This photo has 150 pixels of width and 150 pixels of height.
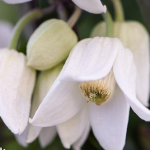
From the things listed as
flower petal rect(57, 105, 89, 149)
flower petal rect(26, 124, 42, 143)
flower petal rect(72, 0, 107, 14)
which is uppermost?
flower petal rect(72, 0, 107, 14)

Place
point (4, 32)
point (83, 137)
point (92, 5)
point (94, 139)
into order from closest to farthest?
point (92, 5)
point (83, 137)
point (94, 139)
point (4, 32)

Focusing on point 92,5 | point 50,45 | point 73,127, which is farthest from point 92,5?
point 73,127

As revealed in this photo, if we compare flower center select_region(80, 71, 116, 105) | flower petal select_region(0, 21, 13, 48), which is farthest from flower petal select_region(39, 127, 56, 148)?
flower petal select_region(0, 21, 13, 48)

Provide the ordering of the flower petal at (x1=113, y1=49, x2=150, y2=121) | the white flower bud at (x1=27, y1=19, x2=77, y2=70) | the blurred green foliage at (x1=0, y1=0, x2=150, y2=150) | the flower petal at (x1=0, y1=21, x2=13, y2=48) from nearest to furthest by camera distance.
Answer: the flower petal at (x1=113, y1=49, x2=150, y2=121) → the white flower bud at (x1=27, y1=19, x2=77, y2=70) → the blurred green foliage at (x1=0, y1=0, x2=150, y2=150) → the flower petal at (x1=0, y1=21, x2=13, y2=48)

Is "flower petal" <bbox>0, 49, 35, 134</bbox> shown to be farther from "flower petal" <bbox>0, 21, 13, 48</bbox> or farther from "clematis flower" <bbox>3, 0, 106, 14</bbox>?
"flower petal" <bbox>0, 21, 13, 48</bbox>

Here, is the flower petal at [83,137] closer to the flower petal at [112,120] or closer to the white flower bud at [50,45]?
the flower petal at [112,120]

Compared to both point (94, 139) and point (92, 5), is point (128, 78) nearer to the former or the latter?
point (92, 5)

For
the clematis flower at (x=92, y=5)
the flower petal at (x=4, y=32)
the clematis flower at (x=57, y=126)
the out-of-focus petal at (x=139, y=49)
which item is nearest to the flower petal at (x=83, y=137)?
the clematis flower at (x=57, y=126)
